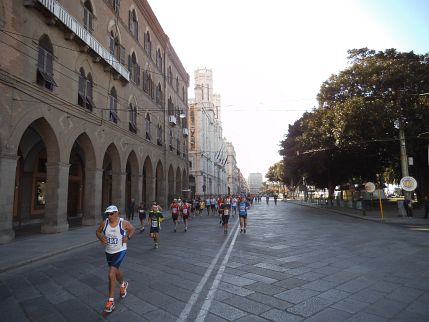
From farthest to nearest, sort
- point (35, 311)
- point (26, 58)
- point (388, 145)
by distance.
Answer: point (388, 145), point (26, 58), point (35, 311)

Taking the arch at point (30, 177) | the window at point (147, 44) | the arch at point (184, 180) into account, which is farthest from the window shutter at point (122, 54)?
the arch at point (184, 180)

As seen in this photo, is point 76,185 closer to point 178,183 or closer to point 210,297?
point 178,183

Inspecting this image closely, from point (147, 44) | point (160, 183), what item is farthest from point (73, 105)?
point (160, 183)

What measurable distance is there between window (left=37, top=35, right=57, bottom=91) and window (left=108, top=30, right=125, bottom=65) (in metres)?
6.90

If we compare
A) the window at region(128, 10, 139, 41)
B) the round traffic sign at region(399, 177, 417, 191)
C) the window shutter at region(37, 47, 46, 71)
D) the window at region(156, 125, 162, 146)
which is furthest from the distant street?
the window at region(156, 125, 162, 146)

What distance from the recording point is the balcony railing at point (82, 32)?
1466 cm

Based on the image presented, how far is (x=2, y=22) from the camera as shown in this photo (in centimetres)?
1220

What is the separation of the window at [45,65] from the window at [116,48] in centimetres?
690

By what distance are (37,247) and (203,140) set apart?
53808 mm

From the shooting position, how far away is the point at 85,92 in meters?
18.3

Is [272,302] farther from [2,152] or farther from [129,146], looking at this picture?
[129,146]

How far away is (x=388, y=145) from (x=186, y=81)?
88.3ft

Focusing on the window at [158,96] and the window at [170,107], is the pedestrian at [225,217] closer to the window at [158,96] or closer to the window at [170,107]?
the window at [158,96]

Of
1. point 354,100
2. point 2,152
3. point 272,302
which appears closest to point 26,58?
point 2,152
